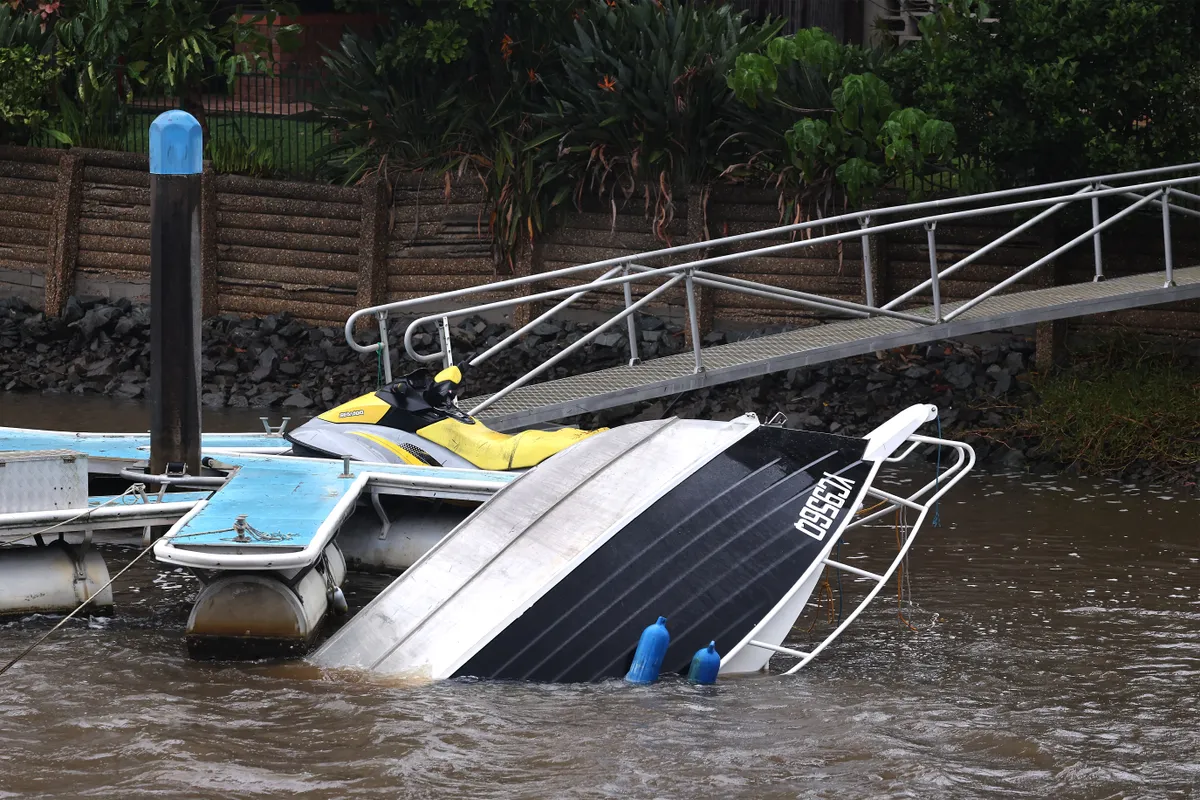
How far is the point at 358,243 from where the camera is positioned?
15.0 m

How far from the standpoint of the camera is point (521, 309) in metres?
14.4

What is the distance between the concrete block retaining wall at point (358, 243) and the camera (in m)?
13.5

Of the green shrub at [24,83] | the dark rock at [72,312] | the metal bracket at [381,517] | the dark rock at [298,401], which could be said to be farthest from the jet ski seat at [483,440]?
the green shrub at [24,83]

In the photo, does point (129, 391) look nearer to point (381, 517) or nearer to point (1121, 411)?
point (381, 517)

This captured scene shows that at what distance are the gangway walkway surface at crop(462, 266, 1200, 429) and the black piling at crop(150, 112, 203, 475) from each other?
84.8 inches

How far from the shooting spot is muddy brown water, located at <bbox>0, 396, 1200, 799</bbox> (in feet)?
19.4

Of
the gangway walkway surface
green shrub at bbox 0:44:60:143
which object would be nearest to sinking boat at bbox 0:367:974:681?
the gangway walkway surface

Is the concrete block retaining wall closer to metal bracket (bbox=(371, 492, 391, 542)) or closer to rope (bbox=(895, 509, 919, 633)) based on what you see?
rope (bbox=(895, 509, 919, 633))

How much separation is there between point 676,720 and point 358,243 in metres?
9.38

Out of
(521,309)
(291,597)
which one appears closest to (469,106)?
(521,309)

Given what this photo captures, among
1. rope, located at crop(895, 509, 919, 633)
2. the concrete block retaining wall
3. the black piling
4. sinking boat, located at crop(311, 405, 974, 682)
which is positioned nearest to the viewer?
sinking boat, located at crop(311, 405, 974, 682)

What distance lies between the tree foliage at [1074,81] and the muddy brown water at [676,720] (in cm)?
460

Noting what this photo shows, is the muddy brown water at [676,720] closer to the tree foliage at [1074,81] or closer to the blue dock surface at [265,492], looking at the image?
the blue dock surface at [265,492]

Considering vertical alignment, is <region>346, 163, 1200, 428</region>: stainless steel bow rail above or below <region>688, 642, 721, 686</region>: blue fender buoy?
above
